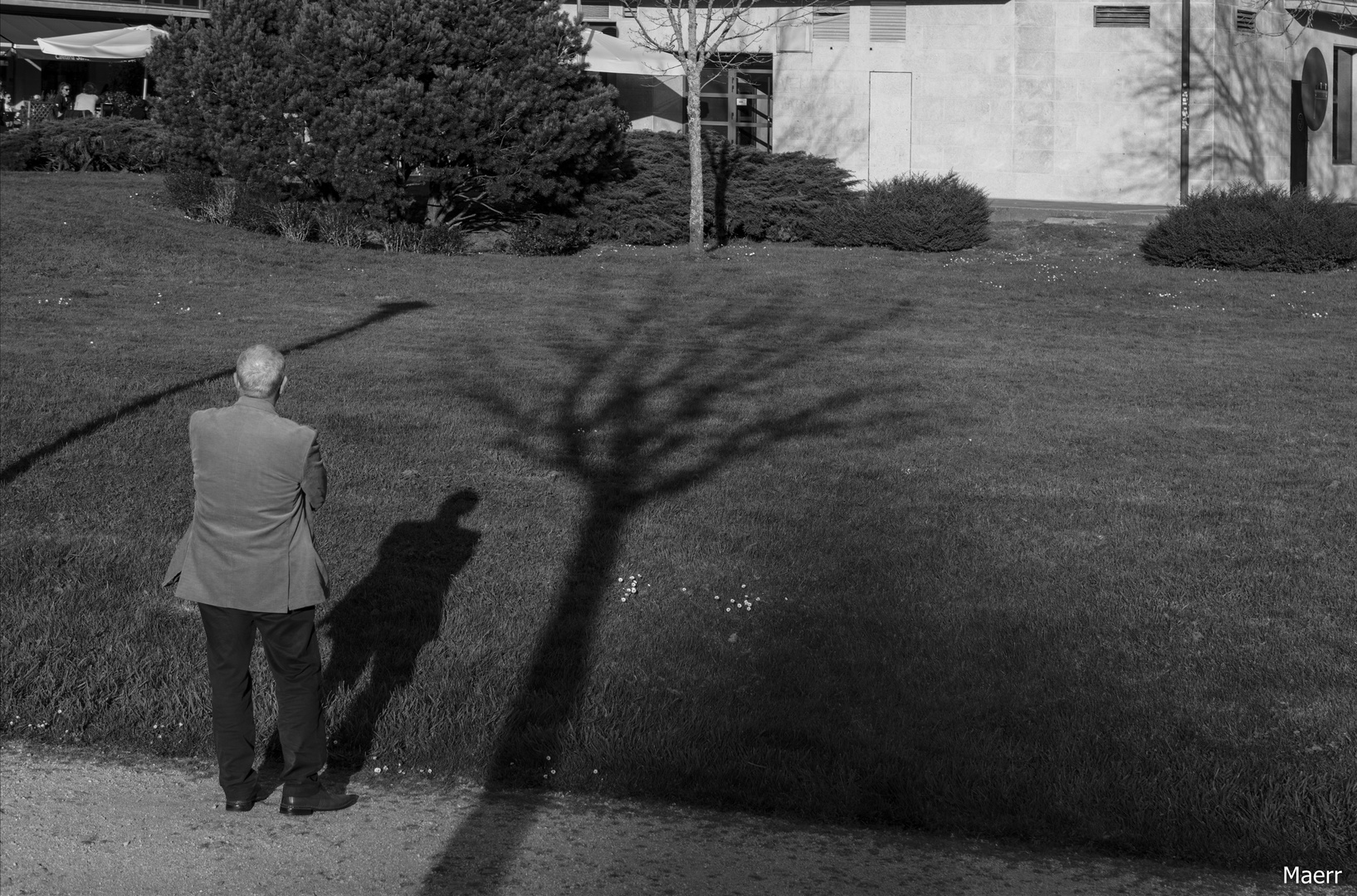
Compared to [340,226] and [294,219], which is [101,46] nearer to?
[294,219]

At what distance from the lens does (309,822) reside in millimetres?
5145

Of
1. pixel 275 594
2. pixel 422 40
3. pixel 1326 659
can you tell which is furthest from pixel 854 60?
pixel 275 594

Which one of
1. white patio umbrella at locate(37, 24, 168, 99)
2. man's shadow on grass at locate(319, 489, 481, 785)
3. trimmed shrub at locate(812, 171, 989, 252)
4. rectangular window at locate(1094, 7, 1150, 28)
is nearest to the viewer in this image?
man's shadow on grass at locate(319, 489, 481, 785)

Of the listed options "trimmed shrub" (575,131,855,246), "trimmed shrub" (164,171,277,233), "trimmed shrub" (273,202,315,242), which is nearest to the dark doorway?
"trimmed shrub" (575,131,855,246)

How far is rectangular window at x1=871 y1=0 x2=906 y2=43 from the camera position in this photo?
31641mm

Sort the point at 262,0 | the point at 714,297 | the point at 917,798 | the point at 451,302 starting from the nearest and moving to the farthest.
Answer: the point at 917,798 < the point at 451,302 < the point at 714,297 < the point at 262,0

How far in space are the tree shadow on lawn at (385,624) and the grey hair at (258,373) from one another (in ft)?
4.90

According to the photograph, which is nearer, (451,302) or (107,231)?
(451,302)

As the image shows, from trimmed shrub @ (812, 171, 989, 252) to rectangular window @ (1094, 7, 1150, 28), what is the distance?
7368 millimetres

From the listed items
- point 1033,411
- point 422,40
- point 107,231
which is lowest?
point 1033,411

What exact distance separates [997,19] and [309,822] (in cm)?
2935

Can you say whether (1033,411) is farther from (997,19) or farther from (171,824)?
(997,19)

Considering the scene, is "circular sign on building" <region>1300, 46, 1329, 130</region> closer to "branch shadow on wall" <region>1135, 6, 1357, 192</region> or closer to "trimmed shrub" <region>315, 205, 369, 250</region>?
"branch shadow on wall" <region>1135, 6, 1357, 192</region>

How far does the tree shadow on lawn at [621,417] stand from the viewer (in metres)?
5.77
